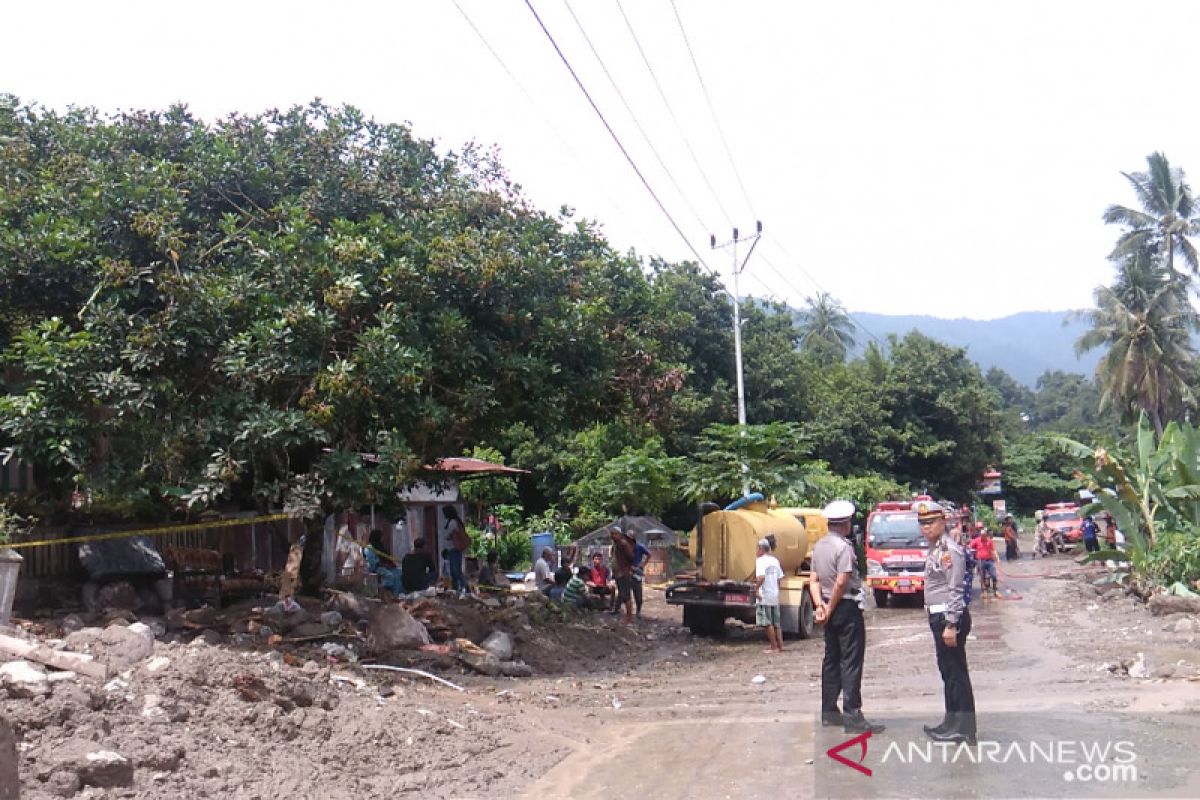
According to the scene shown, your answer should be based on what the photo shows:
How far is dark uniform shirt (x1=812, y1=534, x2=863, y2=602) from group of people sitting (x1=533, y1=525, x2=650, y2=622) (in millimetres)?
10684

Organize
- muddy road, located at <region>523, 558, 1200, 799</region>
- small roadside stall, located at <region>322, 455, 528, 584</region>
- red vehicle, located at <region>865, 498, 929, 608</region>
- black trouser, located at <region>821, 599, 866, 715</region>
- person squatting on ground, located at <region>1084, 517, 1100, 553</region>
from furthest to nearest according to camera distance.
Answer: person squatting on ground, located at <region>1084, 517, 1100, 553</region>, red vehicle, located at <region>865, 498, 929, 608</region>, small roadside stall, located at <region>322, 455, 528, 584</region>, black trouser, located at <region>821, 599, 866, 715</region>, muddy road, located at <region>523, 558, 1200, 799</region>

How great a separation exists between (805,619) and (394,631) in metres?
8.06

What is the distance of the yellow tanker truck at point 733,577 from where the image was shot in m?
17.7

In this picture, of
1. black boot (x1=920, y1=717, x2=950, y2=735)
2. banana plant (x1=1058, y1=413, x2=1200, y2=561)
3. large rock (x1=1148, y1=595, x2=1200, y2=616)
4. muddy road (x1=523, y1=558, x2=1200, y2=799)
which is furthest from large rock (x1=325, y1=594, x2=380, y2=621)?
banana plant (x1=1058, y1=413, x2=1200, y2=561)

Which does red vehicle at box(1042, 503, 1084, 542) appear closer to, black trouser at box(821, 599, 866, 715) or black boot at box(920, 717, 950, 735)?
black trouser at box(821, 599, 866, 715)

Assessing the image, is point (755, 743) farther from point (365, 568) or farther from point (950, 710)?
point (365, 568)

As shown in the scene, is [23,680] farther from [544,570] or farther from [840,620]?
[544,570]

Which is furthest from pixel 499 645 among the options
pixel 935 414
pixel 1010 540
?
pixel 935 414

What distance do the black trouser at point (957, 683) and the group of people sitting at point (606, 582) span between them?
37.7 ft

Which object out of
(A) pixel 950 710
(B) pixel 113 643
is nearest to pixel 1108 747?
(A) pixel 950 710

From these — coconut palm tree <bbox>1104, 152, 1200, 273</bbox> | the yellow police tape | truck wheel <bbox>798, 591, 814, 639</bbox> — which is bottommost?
truck wheel <bbox>798, 591, 814, 639</bbox>

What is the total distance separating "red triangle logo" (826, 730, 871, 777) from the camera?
726 centimetres

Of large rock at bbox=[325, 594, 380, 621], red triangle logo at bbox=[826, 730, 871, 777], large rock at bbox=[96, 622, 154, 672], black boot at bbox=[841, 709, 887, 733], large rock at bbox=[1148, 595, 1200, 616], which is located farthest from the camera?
large rock at bbox=[1148, 595, 1200, 616]

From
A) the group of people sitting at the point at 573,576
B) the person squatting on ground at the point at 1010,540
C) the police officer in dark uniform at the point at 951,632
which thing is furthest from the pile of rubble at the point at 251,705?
the person squatting on ground at the point at 1010,540
